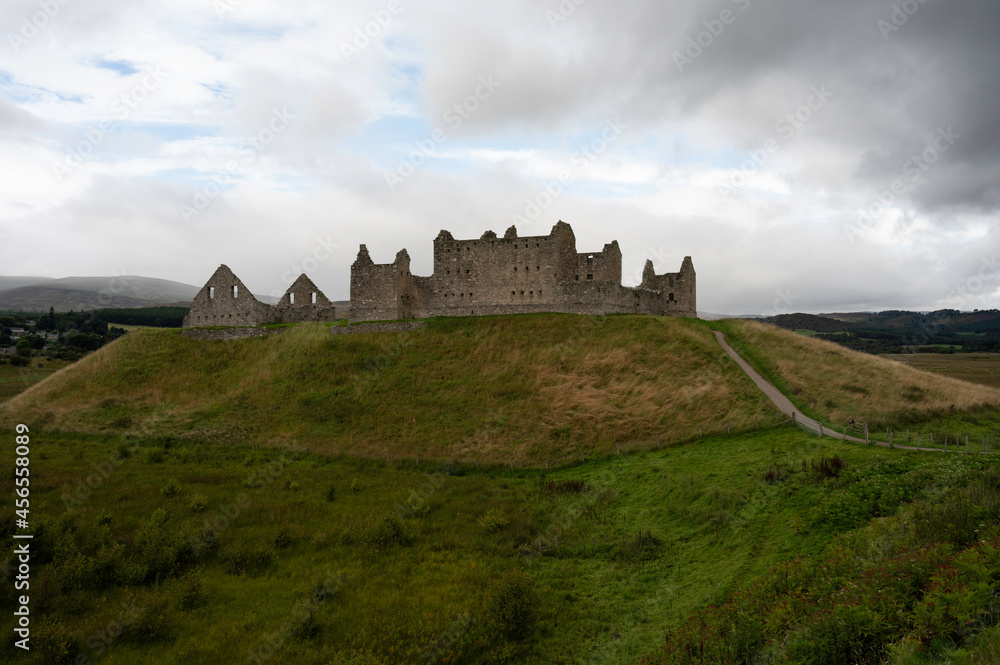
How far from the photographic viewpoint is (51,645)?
11.5 meters

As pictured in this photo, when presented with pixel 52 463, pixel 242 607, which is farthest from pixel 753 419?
pixel 52 463

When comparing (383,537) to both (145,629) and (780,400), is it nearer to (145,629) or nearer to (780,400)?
(145,629)

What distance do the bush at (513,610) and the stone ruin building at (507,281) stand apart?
3285cm

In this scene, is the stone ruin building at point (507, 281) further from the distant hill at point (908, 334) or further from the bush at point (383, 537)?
the distant hill at point (908, 334)

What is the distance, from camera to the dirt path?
2091cm

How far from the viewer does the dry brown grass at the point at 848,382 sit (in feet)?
86.5

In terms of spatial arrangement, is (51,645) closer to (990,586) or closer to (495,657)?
(495,657)

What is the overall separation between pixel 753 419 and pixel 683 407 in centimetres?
398

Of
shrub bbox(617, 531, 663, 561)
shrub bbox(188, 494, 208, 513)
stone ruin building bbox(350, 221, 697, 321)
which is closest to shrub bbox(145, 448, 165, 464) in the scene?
shrub bbox(188, 494, 208, 513)

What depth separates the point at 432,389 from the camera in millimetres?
36812

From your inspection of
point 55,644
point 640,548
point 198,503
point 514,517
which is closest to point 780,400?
point 640,548

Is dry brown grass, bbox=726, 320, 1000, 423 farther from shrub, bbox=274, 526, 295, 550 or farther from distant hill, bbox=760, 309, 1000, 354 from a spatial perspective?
distant hill, bbox=760, 309, 1000, 354

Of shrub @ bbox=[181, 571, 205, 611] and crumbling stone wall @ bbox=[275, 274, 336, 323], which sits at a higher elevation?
crumbling stone wall @ bbox=[275, 274, 336, 323]

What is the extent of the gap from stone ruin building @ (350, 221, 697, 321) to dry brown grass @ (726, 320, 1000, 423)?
8821 mm
